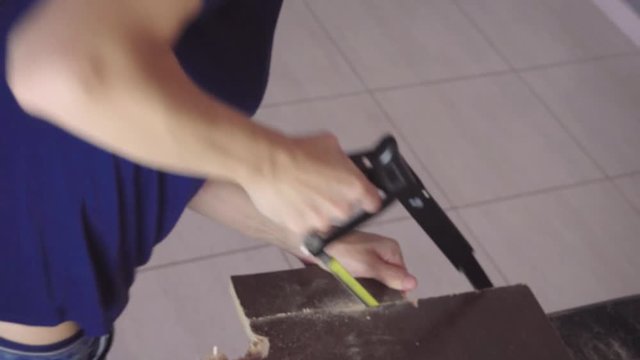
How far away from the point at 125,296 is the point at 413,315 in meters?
0.28

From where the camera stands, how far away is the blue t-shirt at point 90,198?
605 mm

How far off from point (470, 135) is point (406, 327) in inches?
48.3

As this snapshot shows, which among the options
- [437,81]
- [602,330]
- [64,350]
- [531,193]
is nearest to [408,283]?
[602,330]

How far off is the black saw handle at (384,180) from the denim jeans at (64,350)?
311 millimetres

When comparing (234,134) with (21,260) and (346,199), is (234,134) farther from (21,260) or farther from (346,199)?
(21,260)

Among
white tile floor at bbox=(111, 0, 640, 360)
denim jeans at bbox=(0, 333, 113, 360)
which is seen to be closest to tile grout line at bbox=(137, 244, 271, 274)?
white tile floor at bbox=(111, 0, 640, 360)

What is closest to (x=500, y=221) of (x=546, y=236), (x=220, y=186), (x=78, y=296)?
(x=546, y=236)

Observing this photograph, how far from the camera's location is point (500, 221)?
64.2 inches

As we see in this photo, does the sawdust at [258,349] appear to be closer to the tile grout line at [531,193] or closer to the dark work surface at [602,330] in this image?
the dark work surface at [602,330]

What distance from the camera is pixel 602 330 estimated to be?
0.76 metres

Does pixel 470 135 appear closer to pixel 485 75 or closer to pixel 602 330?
pixel 485 75

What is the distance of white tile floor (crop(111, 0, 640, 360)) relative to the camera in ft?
4.66

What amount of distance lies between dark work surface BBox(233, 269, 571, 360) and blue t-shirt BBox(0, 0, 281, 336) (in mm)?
109

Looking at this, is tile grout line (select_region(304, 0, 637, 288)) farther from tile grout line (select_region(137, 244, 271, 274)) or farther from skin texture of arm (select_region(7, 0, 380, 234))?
skin texture of arm (select_region(7, 0, 380, 234))
